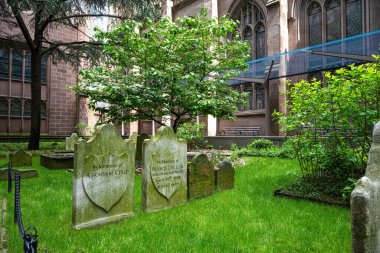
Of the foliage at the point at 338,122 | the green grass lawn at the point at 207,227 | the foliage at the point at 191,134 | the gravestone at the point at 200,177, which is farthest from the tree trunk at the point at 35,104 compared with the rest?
the foliage at the point at 338,122

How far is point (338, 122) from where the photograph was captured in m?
5.68

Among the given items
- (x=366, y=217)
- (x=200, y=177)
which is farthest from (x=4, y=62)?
(x=366, y=217)

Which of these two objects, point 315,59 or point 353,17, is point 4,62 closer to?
point 315,59

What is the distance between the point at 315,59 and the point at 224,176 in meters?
10.6

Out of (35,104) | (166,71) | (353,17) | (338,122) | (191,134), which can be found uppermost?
(353,17)

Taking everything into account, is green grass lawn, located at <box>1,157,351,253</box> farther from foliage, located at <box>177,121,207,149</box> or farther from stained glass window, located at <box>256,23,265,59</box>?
stained glass window, located at <box>256,23,265,59</box>

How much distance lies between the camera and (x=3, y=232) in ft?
12.5

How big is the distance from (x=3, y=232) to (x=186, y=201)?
10.6 feet

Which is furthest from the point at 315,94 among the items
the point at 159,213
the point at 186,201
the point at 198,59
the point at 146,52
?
the point at 146,52

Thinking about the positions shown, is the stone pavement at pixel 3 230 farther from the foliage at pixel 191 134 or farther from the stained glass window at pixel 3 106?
the stained glass window at pixel 3 106

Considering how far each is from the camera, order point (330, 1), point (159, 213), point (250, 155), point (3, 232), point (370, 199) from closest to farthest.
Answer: point (370, 199) → point (3, 232) → point (159, 213) → point (250, 155) → point (330, 1)

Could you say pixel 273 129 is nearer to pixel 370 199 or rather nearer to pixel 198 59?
pixel 198 59

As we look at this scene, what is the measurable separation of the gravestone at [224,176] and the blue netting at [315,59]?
31.4 feet

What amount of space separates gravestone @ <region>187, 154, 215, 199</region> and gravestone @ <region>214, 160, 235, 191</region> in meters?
0.16
